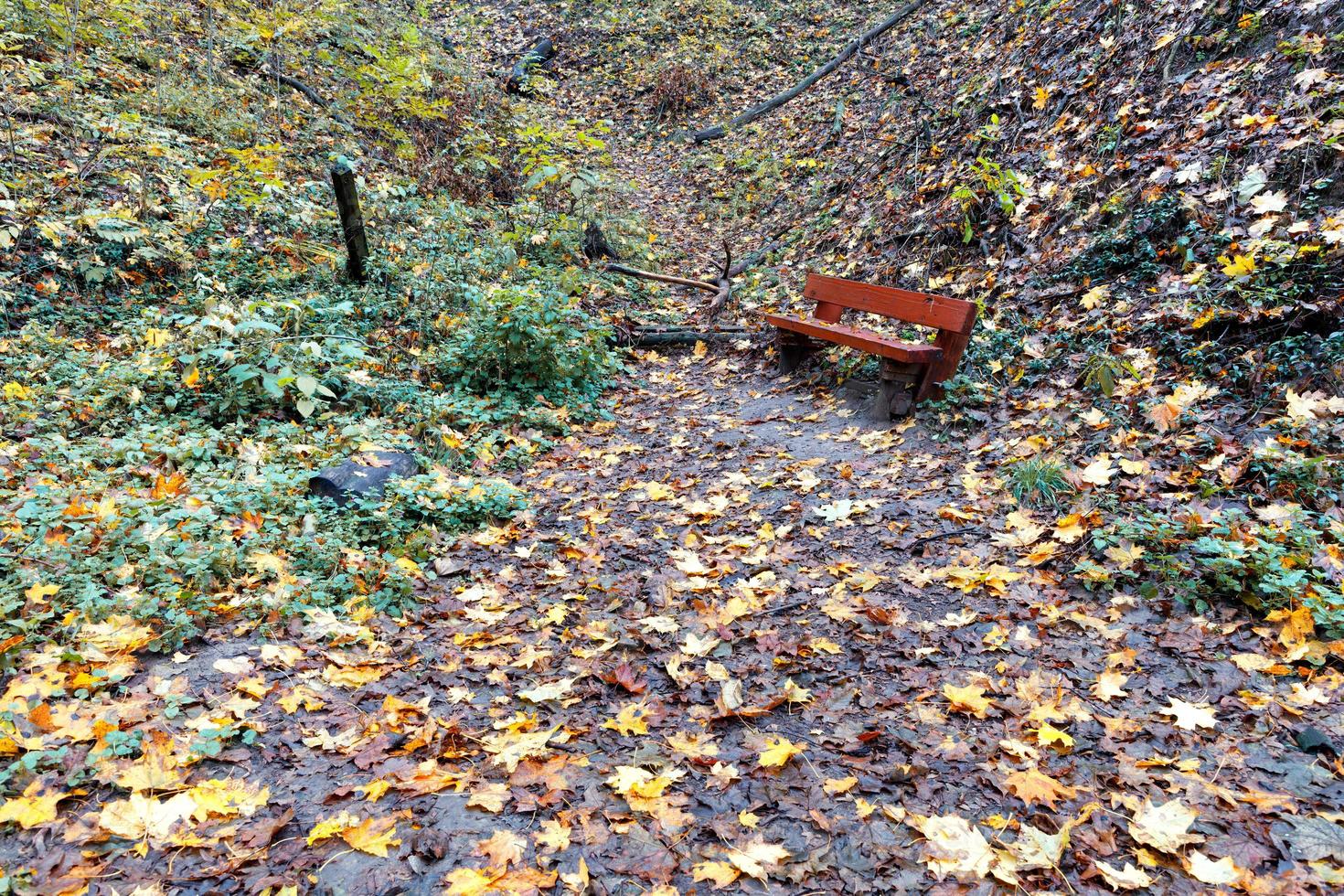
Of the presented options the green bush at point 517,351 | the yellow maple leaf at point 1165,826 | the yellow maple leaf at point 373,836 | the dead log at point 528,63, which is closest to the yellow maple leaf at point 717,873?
the yellow maple leaf at point 373,836

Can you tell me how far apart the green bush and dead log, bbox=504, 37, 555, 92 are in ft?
30.9

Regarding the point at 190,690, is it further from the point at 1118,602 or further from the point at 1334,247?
→ the point at 1334,247

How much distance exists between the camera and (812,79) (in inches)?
518

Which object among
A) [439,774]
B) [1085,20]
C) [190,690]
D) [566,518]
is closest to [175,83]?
[566,518]

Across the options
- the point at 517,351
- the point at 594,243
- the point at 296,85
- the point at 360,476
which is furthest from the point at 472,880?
the point at 296,85

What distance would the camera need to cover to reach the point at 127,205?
6656mm

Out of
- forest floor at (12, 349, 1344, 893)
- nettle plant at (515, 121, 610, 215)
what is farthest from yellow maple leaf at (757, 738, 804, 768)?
nettle plant at (515, 121, 610, 215)

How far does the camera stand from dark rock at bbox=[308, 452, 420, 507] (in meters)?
4.04

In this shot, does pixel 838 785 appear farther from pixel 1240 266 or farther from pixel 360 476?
pixel 1240 266

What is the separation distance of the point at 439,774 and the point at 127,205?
6.93 m

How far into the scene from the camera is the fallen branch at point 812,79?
41.5 feet

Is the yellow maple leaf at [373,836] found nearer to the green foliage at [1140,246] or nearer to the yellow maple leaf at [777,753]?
the yellow maple leaf at [777,753]

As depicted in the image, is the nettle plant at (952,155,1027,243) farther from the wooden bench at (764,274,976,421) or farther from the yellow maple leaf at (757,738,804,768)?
the yellow maple leaf at (757,738,804,768)

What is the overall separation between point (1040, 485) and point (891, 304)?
7.07 ft
